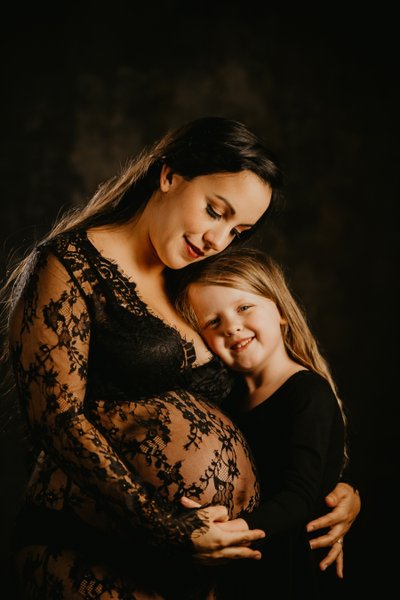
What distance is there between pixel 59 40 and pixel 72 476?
2065mm

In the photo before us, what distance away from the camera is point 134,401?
5.23ft

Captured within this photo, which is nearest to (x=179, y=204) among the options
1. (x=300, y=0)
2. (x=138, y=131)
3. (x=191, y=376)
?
(x=191, y=376)

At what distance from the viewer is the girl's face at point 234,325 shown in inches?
77.8

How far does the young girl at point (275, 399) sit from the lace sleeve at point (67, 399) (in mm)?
381

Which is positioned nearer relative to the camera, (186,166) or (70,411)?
(70,411)

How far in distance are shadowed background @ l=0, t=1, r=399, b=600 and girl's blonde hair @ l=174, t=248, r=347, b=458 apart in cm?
92

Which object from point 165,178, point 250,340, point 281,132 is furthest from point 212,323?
point 281,132

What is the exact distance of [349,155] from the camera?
3086mm

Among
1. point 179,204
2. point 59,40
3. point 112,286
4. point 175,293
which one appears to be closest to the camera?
point 112,286

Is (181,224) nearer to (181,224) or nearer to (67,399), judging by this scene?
(181,224)

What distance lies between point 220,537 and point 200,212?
82 cm

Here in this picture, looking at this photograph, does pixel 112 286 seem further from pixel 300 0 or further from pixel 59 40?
pixel 300 0

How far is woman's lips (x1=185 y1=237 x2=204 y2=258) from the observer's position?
1760mm

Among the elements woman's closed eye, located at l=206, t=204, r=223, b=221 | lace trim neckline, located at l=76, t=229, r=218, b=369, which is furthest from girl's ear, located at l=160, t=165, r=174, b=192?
lace trim neckline, located at l=76, t=229, r=218, b=369
